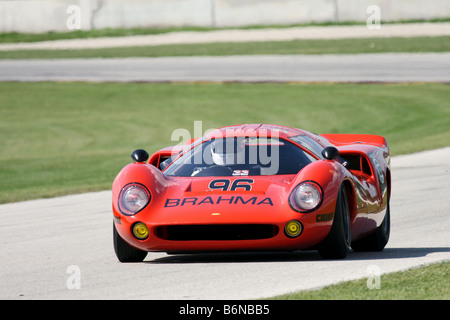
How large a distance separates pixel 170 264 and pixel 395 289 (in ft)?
6.47

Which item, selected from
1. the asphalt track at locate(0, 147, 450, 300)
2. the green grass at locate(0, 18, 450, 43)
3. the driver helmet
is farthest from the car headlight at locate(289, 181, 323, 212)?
the green grass at locate(0, 18, 450, 43)

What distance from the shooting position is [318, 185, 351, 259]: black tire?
6.68 metres

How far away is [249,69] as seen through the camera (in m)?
29.8

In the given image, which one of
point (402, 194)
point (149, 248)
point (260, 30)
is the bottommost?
point (260, 30)

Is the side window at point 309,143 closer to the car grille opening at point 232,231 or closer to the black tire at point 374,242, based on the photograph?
the black tire at point 374,242

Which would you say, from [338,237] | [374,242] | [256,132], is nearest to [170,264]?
[338,237]

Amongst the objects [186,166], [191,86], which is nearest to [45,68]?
[191,86]

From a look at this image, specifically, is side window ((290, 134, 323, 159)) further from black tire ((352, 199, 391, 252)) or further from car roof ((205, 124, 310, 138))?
black tire ((352, 199, 391, 252))

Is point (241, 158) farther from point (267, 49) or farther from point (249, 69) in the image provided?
point (267, 49)

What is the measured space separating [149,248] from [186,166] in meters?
0.97

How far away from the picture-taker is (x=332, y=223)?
6641 mm

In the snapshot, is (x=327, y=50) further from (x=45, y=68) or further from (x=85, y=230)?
(x=85, y=230)
